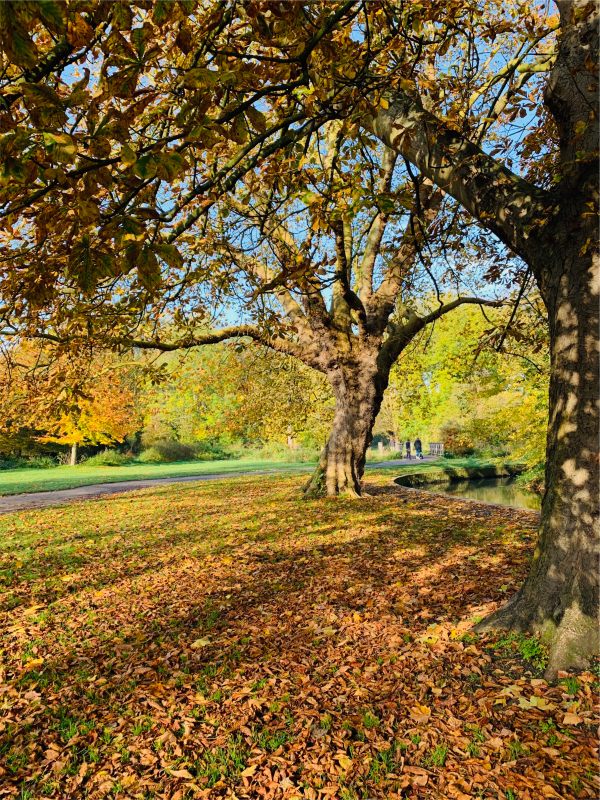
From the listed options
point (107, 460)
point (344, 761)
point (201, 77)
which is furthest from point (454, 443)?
point (201, 77)

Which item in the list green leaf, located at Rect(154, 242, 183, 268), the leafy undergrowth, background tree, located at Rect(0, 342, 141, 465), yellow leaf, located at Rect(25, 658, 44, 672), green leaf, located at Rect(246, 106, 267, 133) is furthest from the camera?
background tree, located at Rect(0, 342, 141, 465)

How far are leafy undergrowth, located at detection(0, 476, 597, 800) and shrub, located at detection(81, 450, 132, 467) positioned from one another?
26112 millimetres

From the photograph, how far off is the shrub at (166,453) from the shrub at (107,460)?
2.90 metres

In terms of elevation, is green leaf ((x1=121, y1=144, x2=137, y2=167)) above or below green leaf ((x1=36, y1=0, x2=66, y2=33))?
below

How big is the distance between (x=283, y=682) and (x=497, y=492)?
1664 cm

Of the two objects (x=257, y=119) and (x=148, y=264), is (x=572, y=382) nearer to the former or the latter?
(x=257, y=119)

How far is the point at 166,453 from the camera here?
131ft

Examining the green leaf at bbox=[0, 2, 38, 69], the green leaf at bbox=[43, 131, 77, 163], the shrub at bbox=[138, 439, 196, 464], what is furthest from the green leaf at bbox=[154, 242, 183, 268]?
the shrub at bbox=[138, 439, 196, 464]

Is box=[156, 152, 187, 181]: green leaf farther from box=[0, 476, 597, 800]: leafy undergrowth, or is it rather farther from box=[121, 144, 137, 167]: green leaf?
box=[0, 476, 597, 800]: leafy undergrowth

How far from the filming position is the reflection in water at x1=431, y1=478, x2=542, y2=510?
1583 cm

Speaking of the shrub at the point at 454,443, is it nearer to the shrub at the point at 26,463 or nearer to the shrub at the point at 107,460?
the shrub at the point at 107,460

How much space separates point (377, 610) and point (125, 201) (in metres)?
4.27

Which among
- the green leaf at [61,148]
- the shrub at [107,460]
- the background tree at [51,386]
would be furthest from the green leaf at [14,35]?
the shrub at [107,460]

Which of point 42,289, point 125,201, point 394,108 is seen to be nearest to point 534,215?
point 394,108
